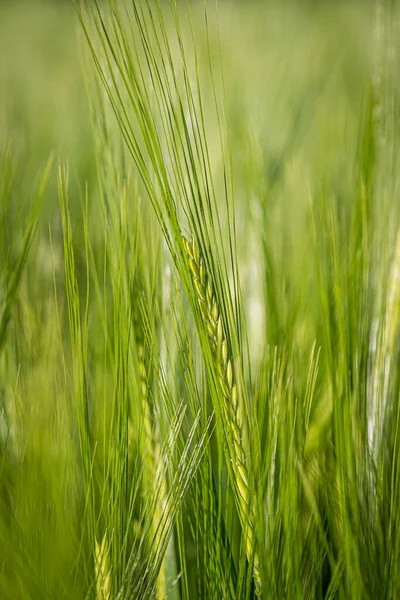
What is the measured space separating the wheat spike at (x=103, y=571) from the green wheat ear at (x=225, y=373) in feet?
0.28

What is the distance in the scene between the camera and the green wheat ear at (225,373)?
33cm

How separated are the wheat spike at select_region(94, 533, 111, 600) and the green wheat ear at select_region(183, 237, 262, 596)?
0.08m

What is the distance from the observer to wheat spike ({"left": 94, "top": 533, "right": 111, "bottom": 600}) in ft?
1.06

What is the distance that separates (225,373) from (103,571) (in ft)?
0.46

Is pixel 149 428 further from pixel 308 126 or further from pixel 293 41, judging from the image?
pixel 293 41

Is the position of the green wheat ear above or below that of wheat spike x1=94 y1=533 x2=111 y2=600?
above

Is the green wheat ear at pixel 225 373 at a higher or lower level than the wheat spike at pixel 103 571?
higher

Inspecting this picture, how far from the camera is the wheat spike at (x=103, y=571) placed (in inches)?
12.7

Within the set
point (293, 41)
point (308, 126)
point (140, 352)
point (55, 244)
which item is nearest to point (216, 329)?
point (140, 352)

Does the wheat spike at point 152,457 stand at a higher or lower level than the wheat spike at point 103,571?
higher

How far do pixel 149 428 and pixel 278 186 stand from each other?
14.8 inches

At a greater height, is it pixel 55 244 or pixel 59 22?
pixel 59 22

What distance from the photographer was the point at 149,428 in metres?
0.37

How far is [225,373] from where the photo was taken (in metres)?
0.33
